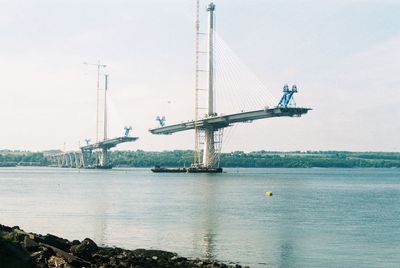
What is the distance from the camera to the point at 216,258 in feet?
70.7

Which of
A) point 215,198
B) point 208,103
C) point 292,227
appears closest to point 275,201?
point 215,198

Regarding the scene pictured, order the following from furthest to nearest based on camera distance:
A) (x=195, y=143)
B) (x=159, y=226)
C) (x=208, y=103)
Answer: (x=195, y=143), (x=208, y=103), (x=159, y=226)

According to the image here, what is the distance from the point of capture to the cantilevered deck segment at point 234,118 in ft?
283

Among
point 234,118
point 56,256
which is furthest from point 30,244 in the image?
point 234,118

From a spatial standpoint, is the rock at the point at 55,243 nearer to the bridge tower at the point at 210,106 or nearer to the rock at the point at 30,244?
→ the rock at the point at 30,244

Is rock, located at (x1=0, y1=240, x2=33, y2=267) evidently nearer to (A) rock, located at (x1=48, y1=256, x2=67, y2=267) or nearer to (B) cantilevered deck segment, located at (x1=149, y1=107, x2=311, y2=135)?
(A) rock, located at (x1=48, y1=256, x2=67, y2=267)

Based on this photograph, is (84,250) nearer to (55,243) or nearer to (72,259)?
(55,243)

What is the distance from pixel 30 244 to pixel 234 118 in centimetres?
8197

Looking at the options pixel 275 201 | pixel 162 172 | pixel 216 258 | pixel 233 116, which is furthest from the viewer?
pixel 162 172

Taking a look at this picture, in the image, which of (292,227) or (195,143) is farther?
(195,143)

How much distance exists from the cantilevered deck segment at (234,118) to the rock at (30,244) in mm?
71700

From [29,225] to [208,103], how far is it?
248 feet

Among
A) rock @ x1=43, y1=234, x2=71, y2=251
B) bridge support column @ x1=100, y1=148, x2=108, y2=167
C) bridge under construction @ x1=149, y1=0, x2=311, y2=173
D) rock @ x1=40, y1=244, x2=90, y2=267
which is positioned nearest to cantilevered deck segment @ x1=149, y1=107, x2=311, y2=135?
bridge under construction @ x1=149, y1=0, x2=311, y2=173

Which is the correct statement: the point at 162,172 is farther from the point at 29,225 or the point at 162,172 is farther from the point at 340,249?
the point at 340,249
